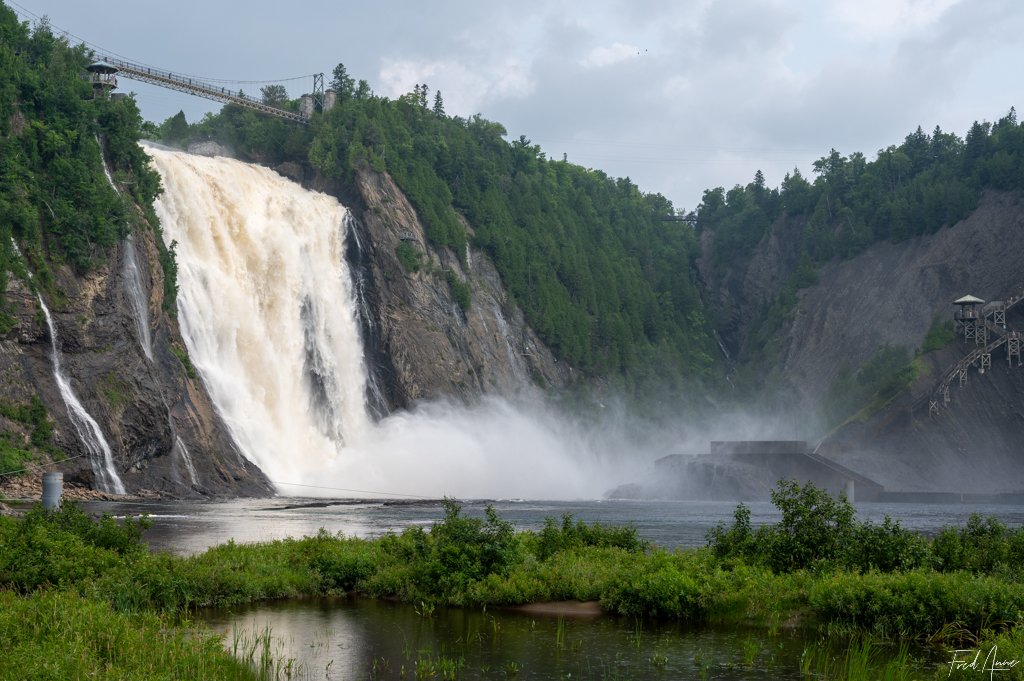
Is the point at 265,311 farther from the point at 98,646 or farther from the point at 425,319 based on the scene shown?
the point at 98,646

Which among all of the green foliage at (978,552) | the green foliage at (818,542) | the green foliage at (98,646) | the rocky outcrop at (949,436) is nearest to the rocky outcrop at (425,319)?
the rocky outcrop at (949,436)

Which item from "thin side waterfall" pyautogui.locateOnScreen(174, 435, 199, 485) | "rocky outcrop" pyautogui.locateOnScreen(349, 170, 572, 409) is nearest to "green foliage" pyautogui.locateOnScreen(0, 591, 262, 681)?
"thin side waterfall" pyautogui.locateOnScreen(174, 435, 199, 485)

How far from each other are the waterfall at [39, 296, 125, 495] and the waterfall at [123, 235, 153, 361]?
5706 mm

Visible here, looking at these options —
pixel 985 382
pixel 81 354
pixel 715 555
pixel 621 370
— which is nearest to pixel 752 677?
pixel 715 555

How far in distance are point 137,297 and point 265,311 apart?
13495 mm

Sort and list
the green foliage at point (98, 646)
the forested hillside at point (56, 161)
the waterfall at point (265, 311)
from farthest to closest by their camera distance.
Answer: the waterfall at point (265, 311)
the forested hillside at point (56, 161)
the green foliage at point (98, 646)

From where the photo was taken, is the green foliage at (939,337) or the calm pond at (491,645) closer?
the calm pond at (491,645)

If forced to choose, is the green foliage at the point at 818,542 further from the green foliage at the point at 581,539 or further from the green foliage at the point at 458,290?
the green foliage at the point at 458,290

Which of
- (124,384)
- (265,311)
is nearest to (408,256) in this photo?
(265,311)

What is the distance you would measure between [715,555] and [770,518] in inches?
1378

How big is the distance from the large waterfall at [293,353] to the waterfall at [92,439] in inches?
426

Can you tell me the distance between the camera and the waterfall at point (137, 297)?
2542 inches

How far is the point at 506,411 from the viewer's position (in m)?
105

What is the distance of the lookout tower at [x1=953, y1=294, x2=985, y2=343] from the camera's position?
341 feet
